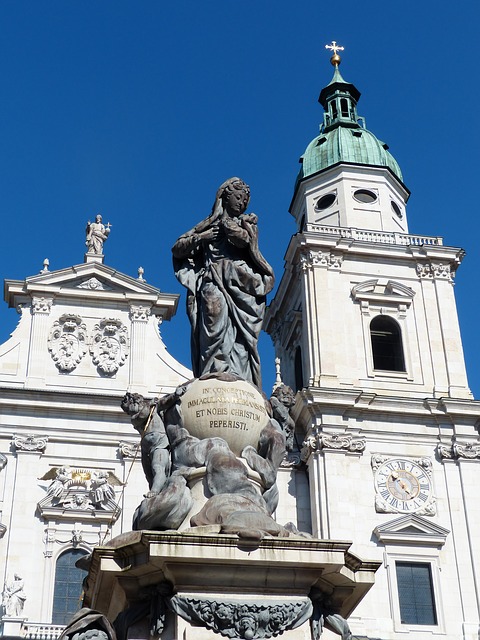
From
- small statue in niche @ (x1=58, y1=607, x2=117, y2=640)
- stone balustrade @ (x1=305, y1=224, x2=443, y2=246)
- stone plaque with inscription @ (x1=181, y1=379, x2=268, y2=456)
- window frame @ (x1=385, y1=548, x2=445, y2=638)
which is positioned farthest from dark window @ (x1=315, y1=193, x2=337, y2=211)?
small statue in niche @ (x1=58, y1=607, x2=117, y2=640)

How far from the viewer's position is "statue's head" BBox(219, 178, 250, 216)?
9836 millimetres

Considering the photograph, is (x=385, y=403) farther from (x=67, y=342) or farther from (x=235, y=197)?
(x=235, y=197)

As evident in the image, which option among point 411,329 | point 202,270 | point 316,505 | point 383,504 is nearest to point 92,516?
point 316,505

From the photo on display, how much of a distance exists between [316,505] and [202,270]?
17.6 meters

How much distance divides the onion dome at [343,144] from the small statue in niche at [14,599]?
18.8 metres

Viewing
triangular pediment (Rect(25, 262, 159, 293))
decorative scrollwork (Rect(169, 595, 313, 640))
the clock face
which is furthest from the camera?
triangular pediment (Rect(25, 262, 159, 293))

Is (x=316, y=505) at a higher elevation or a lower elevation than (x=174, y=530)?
higher

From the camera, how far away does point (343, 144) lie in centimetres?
3638

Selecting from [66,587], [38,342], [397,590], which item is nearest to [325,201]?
[38,342]

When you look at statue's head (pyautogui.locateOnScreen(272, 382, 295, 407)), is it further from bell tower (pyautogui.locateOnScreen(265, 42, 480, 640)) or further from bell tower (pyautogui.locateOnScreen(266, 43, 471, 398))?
bell tower (pyautogui.locateOnScreen(266, 43, 471, 398))

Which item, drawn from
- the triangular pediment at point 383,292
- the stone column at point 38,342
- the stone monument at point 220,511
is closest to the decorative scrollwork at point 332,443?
the triangular pediment at point 383,292

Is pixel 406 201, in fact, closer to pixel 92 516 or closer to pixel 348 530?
pixel 348 530

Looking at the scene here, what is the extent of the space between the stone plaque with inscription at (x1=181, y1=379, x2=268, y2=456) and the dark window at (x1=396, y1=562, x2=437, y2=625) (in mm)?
18257

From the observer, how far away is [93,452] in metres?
25.6
